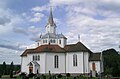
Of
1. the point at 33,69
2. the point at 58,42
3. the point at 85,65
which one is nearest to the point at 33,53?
the point at 33,69

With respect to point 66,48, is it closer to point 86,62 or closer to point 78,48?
point 78,48

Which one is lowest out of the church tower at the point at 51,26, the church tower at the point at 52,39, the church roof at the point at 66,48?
the church roof at the point at 66,48

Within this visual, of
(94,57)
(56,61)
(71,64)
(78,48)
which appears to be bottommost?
(71,64)

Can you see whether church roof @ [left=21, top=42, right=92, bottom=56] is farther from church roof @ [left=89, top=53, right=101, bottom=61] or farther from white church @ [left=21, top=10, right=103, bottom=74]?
church roof @ [left=89, top=53, right=101, bottom=61]

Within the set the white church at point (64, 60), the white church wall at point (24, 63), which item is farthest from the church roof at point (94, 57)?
the white church wall at point (24, 63)

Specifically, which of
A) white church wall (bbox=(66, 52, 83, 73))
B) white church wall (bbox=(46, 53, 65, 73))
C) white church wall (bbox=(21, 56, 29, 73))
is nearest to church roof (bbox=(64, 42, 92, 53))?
white church wall (bbox=(66, 52, 83, 73))

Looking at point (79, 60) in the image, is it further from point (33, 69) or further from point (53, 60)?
point (33, 69)

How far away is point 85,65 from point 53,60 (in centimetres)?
1002

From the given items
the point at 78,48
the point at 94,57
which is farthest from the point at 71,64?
the point at 94,57

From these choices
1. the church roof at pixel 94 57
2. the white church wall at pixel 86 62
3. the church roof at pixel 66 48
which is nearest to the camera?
the white church wall at pixel 86 62

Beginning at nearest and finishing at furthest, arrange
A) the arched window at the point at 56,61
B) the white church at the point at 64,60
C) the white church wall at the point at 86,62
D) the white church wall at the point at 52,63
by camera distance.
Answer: the white church wall at the point at 86,62
the white church at the point at 64,60
the white church wall at the point at 52,63
the arched window at the point at 56,61

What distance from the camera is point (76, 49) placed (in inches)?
2667

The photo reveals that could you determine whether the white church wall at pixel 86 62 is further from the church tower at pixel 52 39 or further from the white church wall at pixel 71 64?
the church tower at pixel 52 39

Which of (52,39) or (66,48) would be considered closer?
→ (66,48)
